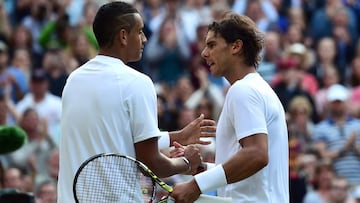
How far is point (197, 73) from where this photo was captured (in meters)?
15.9

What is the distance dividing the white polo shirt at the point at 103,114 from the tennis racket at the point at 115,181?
0.52 feet

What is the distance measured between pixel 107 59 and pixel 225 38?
73 centimetres

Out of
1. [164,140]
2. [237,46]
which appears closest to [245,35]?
[237,46]

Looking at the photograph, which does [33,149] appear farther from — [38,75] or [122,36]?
[122,36]

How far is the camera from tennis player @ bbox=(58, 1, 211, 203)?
7.11 metres

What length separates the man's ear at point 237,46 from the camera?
7.42 meters

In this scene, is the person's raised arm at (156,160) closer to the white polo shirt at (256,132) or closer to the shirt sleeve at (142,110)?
the shirt sleeve at (142,110)

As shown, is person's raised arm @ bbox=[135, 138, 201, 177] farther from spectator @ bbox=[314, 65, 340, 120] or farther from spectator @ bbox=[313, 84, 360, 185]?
spectator @ bbox=[314, 65, 340, 120]

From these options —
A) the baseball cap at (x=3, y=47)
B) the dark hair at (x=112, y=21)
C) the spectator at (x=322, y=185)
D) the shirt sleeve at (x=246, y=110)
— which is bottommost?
the spectator at (x=322, y=185)

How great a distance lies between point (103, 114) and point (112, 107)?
0.07 metres

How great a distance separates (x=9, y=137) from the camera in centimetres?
861

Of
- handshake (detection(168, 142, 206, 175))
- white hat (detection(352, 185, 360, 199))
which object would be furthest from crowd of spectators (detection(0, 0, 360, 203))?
handshake (detection(168, 142, 206, 175))

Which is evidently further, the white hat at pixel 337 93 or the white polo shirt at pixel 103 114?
the white hat at pixel 337 93

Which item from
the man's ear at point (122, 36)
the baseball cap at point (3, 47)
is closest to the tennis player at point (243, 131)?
the man's ear at point (122, 36)
